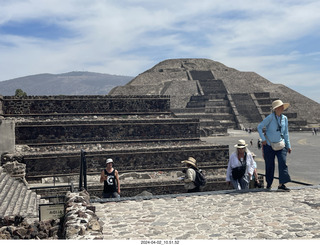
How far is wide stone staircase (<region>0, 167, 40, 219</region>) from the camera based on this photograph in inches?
380

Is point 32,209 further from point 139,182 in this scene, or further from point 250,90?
point 250,90

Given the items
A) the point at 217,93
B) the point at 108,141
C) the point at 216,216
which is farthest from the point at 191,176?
the point at 217,93

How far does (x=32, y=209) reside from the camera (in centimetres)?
1045

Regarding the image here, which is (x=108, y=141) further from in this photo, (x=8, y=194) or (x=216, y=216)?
(x=216, y=216)

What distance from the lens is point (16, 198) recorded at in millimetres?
11172

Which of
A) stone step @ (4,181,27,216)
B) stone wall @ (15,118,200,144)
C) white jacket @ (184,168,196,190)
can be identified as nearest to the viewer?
white jacket @ (184,168,196,190)

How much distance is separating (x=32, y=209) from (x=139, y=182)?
479 cm

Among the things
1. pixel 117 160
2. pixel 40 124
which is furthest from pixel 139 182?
pixel 40 124

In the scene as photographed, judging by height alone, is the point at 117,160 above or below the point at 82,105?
below

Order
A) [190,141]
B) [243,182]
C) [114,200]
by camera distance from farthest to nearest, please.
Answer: [190,141], [243,182], [114,200]

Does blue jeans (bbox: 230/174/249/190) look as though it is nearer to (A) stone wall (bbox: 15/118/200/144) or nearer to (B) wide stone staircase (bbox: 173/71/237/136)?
(A) stone wall (bbox: 15/118/200/144)

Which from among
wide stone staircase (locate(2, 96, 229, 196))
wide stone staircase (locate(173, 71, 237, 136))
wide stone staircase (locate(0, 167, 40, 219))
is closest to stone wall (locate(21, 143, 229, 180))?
wide stone staircase (locate(2, 96, 229, 196))

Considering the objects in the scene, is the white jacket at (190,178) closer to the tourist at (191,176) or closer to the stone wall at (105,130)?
the tourist at (191,176)

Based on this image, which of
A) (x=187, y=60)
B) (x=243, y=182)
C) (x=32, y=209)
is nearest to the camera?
(x=243, y=182)
